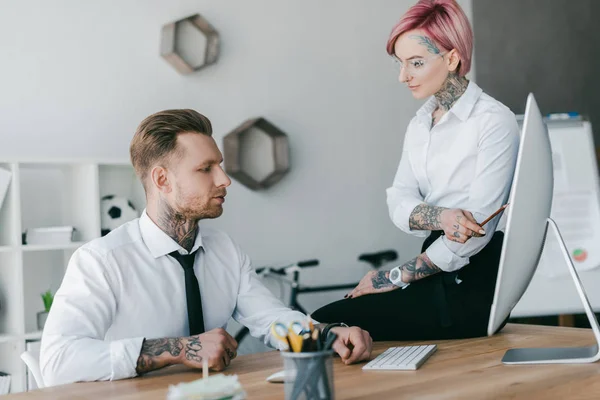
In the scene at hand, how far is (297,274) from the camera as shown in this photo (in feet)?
13.4

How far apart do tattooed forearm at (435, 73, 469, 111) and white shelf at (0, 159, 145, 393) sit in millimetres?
1726

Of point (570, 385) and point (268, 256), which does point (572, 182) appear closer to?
point (268, 256)

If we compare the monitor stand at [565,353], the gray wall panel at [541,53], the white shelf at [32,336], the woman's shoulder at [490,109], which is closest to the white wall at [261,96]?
the gray wall panel at [541,53]

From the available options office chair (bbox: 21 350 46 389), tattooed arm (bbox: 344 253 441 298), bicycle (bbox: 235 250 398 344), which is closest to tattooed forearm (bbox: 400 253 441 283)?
tattooed arm (bbox: 344 253 441 298)

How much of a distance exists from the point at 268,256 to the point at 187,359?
106 inches

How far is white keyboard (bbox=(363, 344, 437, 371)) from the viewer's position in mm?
1441

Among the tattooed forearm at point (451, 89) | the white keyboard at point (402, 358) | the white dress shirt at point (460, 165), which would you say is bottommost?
the white keyboard at point (402, 358)

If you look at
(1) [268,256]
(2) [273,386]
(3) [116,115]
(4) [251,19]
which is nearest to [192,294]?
(2) [273,386]

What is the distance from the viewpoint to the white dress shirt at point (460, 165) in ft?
6.49

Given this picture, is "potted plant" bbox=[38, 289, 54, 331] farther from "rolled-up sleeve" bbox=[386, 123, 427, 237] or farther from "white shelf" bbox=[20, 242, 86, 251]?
"rolled-up sleeve" bbox=[386, 123, 427, 237]

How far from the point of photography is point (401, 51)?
2.22 m

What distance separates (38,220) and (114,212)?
0.39 m

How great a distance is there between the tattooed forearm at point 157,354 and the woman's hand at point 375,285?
2.39ft

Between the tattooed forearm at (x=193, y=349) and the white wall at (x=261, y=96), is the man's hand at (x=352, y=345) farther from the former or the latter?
the white wall at (x=261, y=96)
